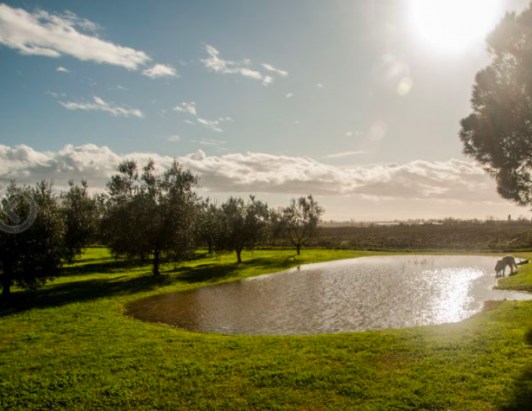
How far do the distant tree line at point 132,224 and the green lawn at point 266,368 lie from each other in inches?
415

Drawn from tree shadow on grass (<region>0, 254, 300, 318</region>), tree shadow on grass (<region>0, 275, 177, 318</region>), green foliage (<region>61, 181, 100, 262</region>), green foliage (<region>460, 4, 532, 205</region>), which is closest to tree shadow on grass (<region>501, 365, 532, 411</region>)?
green foliage (<region>460, 4, 532, 205</region>)

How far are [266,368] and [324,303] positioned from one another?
17345 mm

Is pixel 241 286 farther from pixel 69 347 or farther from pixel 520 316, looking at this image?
pixel 520 316

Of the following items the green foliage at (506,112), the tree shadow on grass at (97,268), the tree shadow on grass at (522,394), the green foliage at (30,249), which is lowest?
the tree shadow on grass at (97,268)

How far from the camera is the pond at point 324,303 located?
962 inches

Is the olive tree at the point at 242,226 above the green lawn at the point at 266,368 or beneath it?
above

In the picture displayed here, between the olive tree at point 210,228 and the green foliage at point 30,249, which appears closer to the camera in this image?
the green foliage at point 30,249

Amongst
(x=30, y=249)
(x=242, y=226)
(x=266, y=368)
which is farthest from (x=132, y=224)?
(x=266, y=368)

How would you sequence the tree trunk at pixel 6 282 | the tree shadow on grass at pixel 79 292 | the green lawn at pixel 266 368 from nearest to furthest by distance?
the green lawn at pixel 266 368 → the tree shadow on grass at pixel 79 292 → the tree trunk at pixel 6 282

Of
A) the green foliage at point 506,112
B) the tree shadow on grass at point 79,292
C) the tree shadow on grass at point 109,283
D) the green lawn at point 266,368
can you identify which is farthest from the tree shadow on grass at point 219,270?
the green foliage at point 506,112

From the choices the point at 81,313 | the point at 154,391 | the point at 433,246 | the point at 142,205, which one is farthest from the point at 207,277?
the point at 433,246

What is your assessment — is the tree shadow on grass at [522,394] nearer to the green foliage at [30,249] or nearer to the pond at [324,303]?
the pond at [324,303]

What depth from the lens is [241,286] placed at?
41375 mm

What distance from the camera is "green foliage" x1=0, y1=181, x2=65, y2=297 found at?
3152cm
